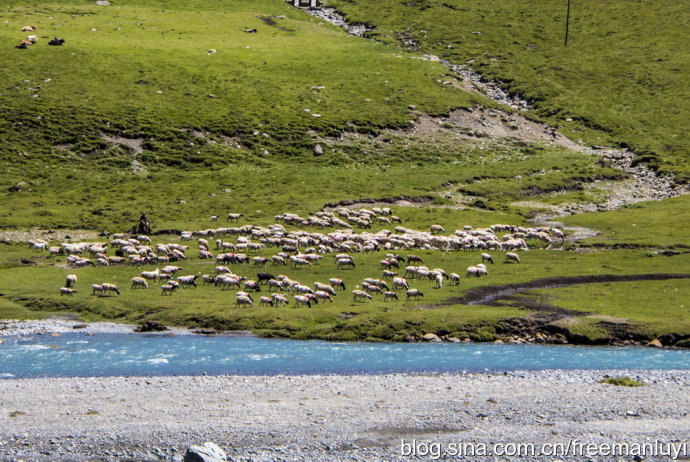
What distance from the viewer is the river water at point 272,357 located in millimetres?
36094

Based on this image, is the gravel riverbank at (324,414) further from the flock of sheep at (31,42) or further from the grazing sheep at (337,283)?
the flock of sheep at (31,42)

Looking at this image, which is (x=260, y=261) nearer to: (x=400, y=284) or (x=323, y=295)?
(x=323, y=295)

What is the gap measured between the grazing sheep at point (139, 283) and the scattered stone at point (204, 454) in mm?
27265

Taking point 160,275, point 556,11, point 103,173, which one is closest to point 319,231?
point 160,275

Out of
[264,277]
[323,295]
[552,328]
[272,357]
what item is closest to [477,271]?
[323,295]

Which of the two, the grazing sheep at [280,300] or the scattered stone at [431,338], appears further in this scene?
the grazing sheep at [280,300]

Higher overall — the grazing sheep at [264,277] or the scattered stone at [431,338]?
the scattered stone at [431,338]

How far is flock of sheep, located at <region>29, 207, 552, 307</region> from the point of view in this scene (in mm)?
49469

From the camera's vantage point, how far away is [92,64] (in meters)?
115

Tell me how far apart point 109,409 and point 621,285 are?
33286 millimetres

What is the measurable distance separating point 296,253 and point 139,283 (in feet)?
40.1

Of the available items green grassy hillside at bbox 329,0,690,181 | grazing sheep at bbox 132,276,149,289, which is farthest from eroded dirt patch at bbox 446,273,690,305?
green grassy hillside at bbox 329,0,690,181

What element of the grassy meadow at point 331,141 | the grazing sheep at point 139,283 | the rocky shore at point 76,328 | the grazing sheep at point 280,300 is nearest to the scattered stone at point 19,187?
the grassy meadow at point 331,141

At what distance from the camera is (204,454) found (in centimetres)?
2364
